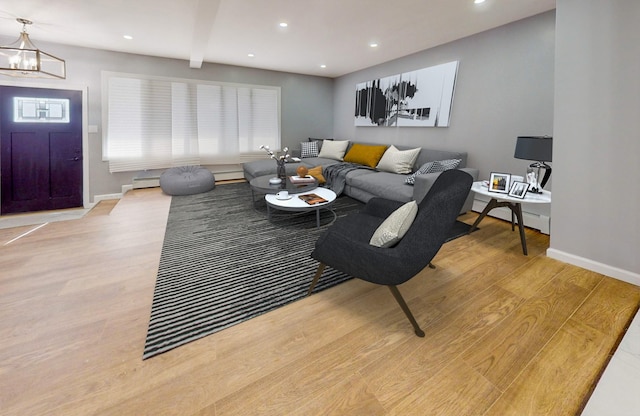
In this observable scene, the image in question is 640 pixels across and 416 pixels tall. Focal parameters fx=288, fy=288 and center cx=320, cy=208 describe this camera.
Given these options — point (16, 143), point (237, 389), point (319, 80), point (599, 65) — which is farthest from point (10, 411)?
point (319, 80)

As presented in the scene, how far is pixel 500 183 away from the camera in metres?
2.93

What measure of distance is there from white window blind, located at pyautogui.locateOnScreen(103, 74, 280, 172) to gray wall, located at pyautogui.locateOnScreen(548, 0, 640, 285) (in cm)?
517

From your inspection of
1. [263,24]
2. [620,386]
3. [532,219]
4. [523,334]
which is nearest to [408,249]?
[523,334]

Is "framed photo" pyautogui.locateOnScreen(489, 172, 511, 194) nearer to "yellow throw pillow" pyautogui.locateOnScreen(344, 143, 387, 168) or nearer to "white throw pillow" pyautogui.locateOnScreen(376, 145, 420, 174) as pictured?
"white throw pillow" pyautogui.locateOnScreen(376, 145, 420, 174)

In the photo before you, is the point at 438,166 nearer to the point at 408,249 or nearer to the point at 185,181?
the point at 408,249

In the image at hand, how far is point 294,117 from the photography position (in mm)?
6715

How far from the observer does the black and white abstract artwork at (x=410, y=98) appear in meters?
4.34

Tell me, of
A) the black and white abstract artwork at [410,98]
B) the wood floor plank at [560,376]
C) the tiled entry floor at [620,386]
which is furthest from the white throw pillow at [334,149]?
the tiled entry floor at [620,386]

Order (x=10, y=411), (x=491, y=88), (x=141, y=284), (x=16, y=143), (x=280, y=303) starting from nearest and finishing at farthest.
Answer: (x=10, y=411) < (x=280, y=303) < (x=141, y=284) < (x=491, y=88) < (x=16, y=143)

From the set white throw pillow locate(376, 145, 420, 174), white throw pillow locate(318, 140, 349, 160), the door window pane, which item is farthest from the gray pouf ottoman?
white throw pillow locate(376, 145, 420, 174)

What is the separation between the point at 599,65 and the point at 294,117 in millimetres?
5376

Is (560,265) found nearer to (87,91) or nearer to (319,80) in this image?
(319,80)

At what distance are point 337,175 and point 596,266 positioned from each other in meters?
3.36

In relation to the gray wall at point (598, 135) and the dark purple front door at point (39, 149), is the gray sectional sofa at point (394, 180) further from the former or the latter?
the dark purple front door at point (39, 149)
